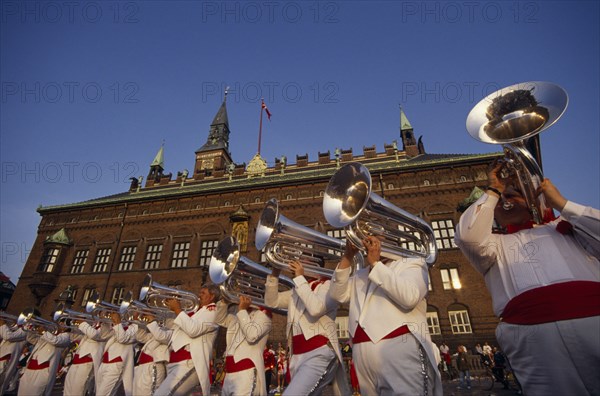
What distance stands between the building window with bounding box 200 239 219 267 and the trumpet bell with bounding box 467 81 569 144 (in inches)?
1011

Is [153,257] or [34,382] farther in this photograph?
[153,257]

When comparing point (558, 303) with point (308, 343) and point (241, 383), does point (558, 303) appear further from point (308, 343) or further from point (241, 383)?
point (241, 383)

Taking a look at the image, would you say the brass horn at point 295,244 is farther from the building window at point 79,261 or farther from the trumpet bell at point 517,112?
the building window at point 79,261

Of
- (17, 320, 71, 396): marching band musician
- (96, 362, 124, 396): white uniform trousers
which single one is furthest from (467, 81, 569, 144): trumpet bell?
(17, 320, 71, 396): marching band musician

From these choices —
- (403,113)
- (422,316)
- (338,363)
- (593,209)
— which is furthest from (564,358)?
(403,113)

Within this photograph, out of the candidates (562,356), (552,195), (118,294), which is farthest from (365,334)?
(118,294)

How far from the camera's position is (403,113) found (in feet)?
110

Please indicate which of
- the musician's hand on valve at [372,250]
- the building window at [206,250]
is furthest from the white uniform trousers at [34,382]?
the building window at [206,250]

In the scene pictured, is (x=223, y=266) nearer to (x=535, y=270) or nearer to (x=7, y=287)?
(x=535, y=270)

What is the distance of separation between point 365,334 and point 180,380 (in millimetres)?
4092

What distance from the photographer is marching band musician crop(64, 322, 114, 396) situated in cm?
805

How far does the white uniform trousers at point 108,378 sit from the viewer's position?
7691 mm

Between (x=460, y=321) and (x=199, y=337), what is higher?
(x=460, y=321)

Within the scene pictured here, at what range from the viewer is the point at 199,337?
617 cm
